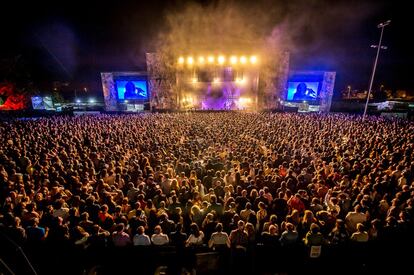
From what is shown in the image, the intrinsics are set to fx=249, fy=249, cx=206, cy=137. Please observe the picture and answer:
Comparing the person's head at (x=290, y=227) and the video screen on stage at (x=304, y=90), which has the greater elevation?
the video screen on stage at (x=304, y=90)

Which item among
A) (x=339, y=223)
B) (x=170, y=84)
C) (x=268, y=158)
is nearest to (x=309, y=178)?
(x=268, y=158)

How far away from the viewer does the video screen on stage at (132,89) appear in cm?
3656

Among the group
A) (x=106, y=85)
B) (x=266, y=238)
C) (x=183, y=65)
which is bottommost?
(x=266, y=238)

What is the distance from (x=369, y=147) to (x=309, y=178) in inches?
224

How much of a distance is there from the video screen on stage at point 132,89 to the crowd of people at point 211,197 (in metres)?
→ 25.0

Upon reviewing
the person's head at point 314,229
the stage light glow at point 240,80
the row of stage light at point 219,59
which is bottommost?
the person's head at point 314,229

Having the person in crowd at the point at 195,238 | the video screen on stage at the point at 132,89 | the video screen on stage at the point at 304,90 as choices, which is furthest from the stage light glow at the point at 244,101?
the person in crowd at the point at 195,238

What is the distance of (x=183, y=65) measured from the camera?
35.1m

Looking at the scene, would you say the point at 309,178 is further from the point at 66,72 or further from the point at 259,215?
the point at 66,72

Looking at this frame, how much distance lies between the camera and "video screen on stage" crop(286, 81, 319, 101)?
35.9 metres

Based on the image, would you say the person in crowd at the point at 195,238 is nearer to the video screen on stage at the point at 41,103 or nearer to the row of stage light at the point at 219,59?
the row of stage light at the point at 219,59

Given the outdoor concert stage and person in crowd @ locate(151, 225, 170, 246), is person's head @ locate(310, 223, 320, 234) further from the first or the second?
the outdoor concert stage

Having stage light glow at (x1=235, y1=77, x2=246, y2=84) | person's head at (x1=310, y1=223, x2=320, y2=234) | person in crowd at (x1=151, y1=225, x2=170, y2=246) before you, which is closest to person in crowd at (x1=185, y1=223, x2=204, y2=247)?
person in crowd at (x1=151, y1=225, x2=170, y2=246)

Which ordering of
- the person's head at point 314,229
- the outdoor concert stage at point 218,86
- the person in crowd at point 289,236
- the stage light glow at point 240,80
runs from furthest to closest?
the stage light glow at point 240,80 < the outdoor concert stage at point 218,86 < the person in crowd at point 289,236 < the person's head at point 314,229
